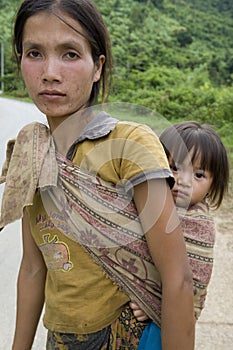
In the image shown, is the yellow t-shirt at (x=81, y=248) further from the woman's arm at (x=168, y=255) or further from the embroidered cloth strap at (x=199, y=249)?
the embroidered cloth strap at (x=199, y=249)

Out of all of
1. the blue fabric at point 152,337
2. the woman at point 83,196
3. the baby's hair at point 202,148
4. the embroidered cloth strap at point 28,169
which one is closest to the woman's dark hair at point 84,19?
the woman at point 83,196

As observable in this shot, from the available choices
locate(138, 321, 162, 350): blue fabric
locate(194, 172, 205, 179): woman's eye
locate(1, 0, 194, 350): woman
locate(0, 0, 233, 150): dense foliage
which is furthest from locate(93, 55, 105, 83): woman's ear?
locate(0, 0, 233, 150): dense foliage

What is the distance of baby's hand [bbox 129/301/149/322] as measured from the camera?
987mm

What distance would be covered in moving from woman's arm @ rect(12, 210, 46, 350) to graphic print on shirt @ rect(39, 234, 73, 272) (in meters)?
0.11

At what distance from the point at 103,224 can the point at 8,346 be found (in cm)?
170

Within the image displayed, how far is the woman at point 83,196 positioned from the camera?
3.03ft

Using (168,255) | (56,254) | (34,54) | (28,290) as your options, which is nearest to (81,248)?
(56,254)

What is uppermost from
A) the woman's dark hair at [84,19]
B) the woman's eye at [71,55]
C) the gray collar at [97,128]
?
the woman's dark hair at [84,19]

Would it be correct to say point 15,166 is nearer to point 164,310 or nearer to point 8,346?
point 164,310

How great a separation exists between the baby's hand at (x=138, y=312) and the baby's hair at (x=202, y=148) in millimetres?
382

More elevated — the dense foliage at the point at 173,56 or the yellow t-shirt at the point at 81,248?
the yellow t-shirt at the point at 81,248

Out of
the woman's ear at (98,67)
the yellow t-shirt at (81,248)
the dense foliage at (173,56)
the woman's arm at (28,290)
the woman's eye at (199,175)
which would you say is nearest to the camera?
the yellow t-shirt at (81,248)

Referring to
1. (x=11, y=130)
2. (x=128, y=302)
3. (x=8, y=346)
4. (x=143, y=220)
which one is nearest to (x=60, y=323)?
(x=128, y=302)

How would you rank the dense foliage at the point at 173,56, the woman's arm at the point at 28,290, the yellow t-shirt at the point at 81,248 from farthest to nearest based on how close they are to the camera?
1. the dense foliage at the point at 173,56
2. the woman's arm at the point at 28,290
3. the yellow t-shirt at the point at 81,248
